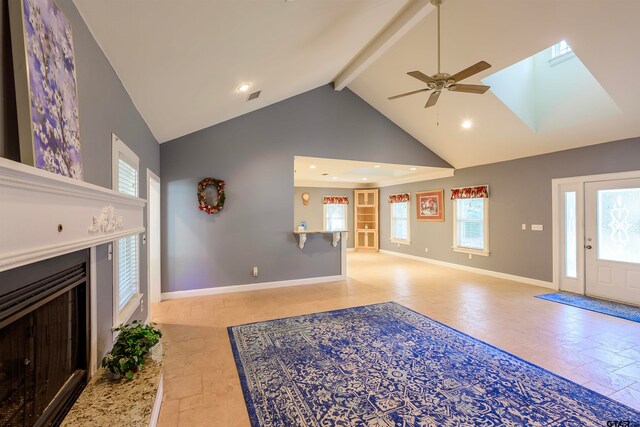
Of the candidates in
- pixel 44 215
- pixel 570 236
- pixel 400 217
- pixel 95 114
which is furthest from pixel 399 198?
pixel 44 215

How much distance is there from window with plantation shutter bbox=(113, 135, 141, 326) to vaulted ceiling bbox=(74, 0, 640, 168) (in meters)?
0.61

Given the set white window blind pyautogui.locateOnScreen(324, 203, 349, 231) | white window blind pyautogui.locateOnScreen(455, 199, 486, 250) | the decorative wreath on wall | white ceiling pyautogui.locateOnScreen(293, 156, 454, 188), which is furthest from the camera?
white window blind pyautogui.locateOnScreen(324, 203, 349, 231)

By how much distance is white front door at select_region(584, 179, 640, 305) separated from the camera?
4.39 m

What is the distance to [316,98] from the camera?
5.56m

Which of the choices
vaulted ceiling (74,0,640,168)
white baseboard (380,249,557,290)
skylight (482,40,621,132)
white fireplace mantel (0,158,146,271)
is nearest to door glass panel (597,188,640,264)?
vaulted ceiling (74,0,640,168)

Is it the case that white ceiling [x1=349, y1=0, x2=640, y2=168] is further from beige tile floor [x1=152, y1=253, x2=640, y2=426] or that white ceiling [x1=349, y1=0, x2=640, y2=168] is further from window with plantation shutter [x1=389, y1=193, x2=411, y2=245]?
window with plantation shutter [x1=389, y1=193, x2=411, y2=245]

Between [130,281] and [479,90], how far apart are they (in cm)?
399

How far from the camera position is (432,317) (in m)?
3.91

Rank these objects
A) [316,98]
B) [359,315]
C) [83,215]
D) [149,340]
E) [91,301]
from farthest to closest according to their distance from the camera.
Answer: [316,98], [359,315], [149,340], [91,301], [83,215]

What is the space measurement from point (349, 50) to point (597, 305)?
17.1 feet

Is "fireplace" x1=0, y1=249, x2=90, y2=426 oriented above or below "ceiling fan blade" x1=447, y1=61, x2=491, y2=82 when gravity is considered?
below

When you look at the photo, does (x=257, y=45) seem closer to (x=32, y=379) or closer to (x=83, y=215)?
(x=83, y=215)

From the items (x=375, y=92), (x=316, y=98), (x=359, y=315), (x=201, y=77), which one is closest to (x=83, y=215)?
(x=201, y=77)

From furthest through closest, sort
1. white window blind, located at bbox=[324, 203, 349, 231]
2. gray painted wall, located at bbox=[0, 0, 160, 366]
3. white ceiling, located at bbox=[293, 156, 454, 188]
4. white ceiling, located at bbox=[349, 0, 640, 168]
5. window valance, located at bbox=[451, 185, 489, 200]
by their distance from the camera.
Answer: white window blind, located at bbox=[324, 203, 349, 231], window valance, located at bbox=[451, 185, 489, 200], white ceiling, located at bbox=[293, 156, 454, 188], white ceiling, located at bbox=[349, 0, 640, 168], gray painted wall, located at bbox=[0, 0, 160, 366]
